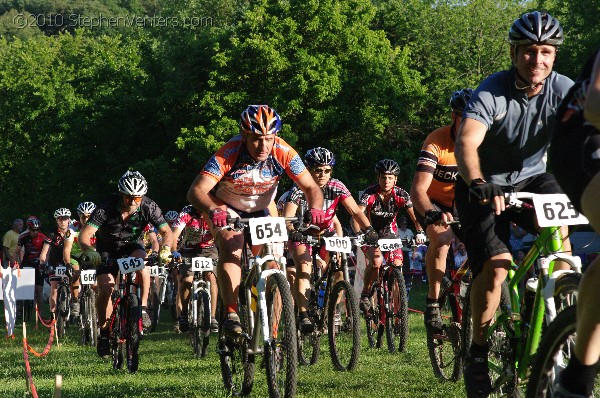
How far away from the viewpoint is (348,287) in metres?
10.0

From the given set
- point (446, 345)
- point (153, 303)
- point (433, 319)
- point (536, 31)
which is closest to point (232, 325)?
point (433, 319)

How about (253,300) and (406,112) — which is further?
(406,112)

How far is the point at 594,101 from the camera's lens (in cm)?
332

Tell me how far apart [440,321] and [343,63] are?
37.5m

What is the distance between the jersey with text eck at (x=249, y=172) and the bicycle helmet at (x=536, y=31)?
9.63 feet

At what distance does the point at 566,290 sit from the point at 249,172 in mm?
3945

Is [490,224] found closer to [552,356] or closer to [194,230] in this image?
[552,356]

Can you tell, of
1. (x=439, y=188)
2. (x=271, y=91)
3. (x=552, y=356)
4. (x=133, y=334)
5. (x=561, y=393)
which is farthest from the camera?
(x=271, y=91)

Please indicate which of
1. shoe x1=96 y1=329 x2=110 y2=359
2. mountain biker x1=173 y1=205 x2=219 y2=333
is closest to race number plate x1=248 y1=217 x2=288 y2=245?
shoe x1=96 y1=329 x2=110 y2=359

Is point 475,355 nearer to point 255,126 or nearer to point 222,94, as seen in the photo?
point 255,126

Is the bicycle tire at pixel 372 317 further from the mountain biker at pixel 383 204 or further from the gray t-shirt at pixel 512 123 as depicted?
the gray t-shirt at pixel 512 123

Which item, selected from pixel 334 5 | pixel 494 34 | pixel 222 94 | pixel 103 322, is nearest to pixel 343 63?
pixel 334 5

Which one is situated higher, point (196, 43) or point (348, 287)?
point (196, 43)

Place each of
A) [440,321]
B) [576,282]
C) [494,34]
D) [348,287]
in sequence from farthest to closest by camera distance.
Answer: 1. [494,34]
2. [348,287]
3. [440,321]
4. [576,282]
